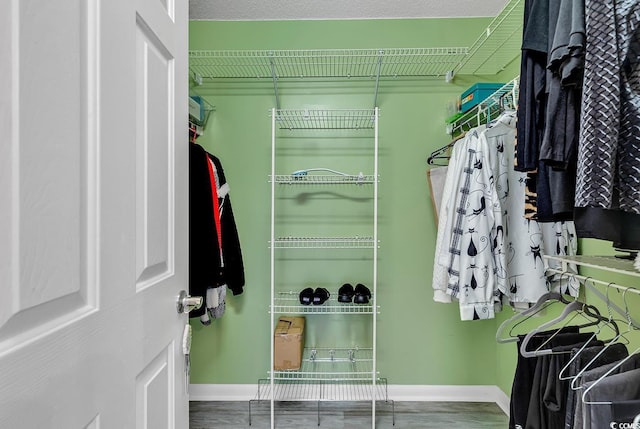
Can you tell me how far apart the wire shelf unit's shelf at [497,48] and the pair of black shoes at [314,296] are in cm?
168

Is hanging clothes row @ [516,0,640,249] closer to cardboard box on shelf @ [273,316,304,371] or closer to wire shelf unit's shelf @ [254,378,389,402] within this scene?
cardboard box on shelf @ [273,316,304,371]

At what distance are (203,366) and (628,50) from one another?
259 centimetres

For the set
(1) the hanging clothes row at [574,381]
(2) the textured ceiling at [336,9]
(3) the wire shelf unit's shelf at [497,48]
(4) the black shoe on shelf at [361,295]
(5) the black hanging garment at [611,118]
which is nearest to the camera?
(5) the black hanging garment at [611,118]

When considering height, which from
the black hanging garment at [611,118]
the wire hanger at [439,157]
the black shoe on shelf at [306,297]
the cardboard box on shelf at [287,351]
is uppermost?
the wire hanger at [439,157]

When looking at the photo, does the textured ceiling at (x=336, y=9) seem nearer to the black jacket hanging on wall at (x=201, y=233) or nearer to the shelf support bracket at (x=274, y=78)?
the shelf support bracket at (x=274, y=78)

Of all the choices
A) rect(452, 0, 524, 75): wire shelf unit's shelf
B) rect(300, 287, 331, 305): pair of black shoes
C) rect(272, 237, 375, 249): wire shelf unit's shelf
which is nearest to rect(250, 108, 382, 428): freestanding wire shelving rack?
rect(272, 237, 375, 249): wire shelf unit's shelf

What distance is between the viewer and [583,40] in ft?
2.69

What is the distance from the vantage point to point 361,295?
85.5 inches

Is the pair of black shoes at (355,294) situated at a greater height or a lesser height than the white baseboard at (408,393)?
greater

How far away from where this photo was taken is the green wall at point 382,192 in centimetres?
240

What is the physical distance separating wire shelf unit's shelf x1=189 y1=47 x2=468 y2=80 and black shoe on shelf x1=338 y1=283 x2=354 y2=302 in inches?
54.4

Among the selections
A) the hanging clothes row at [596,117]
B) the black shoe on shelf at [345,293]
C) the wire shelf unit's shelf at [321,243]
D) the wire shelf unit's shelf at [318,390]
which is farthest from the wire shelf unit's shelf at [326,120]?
the wire shelf unit's shelf at [318,390]

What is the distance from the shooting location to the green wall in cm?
240

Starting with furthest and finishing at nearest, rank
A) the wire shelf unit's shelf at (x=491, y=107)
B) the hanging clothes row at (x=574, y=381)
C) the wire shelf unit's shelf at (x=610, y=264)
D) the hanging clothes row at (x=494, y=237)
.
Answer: the wire shelf unit's shelf at (x=491, y=107) < the hanging clothes row at (x=494, y=237) < the wire shelf unit's shelf at (x=610, y=264) < the hanging clothes row at (x=574, y=381)
